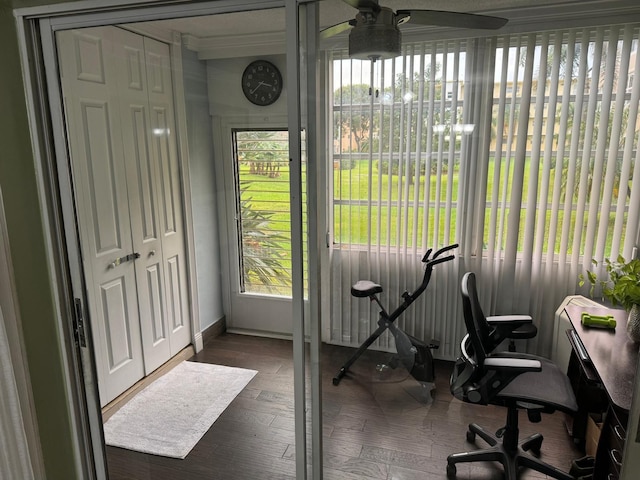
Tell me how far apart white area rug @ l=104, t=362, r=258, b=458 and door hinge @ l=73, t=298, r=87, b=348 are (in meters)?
0.58

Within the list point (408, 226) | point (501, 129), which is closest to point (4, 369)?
point (408, 226)

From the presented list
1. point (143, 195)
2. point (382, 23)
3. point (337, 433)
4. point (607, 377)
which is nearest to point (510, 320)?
point (607, 377)

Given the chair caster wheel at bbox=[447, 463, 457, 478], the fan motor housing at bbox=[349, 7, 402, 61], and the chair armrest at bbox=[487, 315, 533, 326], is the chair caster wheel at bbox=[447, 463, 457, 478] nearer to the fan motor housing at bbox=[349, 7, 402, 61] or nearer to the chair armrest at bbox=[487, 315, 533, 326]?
the chair armrest at bbox=[487, 315, 533, 326]

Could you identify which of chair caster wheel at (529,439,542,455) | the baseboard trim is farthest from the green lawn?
chair caster wheel at (529,439,542,455)

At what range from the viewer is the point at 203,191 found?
1934 millimetres

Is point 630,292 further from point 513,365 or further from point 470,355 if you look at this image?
point 470,355

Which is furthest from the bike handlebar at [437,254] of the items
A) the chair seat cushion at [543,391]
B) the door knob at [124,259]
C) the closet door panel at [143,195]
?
the door knob at [124,259]

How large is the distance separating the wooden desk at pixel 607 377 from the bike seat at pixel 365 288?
98 cm

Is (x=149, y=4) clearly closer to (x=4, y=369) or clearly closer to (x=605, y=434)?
(x=4, y=369)

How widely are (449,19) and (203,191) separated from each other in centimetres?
124

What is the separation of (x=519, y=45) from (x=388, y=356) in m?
1.83

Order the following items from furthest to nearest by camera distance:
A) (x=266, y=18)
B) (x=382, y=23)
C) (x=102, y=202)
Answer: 1. (x=102, y=202)
2. (x=382, y=23)
3. (x=266, y=18)

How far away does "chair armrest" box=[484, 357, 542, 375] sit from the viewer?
1.82 m

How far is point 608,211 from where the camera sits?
7.68ft
